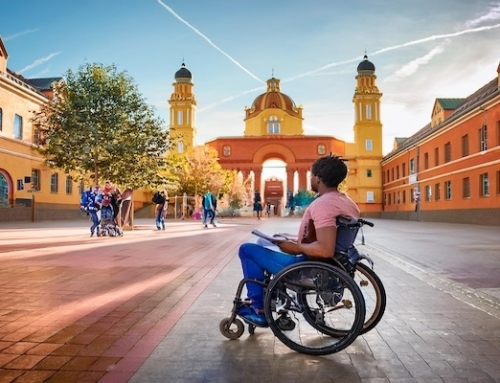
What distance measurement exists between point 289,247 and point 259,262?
0.89 feet

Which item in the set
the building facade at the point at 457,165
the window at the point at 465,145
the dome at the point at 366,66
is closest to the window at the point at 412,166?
the building facade at the point at 457,165

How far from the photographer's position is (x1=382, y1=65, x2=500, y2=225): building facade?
28.5m

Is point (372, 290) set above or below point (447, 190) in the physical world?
below

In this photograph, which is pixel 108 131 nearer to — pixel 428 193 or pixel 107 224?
pixel 107 224

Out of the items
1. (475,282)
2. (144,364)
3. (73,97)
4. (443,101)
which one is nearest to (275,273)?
(144,364)

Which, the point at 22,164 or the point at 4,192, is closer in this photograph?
the point at 4,192

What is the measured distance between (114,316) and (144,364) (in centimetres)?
161

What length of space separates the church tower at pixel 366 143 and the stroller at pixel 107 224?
49.3 m

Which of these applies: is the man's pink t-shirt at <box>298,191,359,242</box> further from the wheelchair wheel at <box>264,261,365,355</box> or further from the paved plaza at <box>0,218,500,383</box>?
the paved plaza at <box>0,218,500,383</box>

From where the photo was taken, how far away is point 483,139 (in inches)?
1184

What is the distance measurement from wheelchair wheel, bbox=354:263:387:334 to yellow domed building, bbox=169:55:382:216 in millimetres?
57008

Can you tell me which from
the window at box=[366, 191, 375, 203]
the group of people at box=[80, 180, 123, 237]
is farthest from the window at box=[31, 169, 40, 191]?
the window at box=[366, 191, 375, 203]

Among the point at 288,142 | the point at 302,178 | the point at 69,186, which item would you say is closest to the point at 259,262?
the point at 69,186

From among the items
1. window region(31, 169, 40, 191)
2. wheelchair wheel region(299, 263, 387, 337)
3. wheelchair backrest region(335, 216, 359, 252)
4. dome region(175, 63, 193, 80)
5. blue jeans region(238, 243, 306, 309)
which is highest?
dome region(175, 63, 193, 80)
